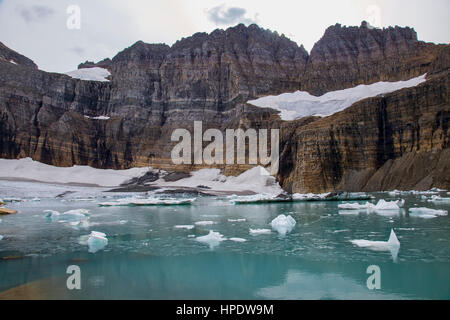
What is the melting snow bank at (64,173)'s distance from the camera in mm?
72812

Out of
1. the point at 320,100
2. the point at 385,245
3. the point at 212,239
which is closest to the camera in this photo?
the point at 385,245

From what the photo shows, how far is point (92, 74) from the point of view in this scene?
11038 cm

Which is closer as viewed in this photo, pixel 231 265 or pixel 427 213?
pixel 231 265

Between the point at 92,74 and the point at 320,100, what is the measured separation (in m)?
72.3

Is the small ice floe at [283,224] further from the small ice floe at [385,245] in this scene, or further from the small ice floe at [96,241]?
the small ice floe at [96,241]

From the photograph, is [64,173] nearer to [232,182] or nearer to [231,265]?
[232,182]

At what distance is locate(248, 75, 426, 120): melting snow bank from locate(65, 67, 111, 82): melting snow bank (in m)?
51.3

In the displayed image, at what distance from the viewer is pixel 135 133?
307ft

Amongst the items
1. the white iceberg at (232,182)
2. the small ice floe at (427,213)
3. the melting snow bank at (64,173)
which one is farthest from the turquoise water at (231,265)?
the melting snow bank at (64,173)

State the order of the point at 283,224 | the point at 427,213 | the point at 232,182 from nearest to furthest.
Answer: the point at 283,224
the point at 427,213
the point at 232,182

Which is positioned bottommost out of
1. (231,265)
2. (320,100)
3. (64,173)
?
(231,265)

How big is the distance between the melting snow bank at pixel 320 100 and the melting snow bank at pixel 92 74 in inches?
2022

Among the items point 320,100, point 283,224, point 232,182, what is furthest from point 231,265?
point 320,100

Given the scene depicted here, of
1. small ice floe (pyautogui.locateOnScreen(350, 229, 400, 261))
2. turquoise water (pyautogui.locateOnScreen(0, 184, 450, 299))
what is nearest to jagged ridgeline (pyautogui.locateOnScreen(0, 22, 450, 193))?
turquoise water (pyautogui.locateOnScreen(0, 184, 450, 299))
